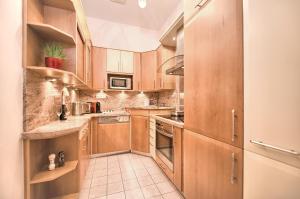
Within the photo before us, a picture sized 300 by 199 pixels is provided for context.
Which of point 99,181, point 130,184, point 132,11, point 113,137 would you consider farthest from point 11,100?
point 132,11

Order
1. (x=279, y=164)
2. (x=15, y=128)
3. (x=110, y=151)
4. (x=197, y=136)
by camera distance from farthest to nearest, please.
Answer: (x=110, y=151)
(x=197, y=136)
(x=15, y=128)
(x=279, y=164)

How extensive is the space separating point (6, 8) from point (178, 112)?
2280mm

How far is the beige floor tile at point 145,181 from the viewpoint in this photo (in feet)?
6.47

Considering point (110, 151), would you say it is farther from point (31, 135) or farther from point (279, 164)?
point (279, 164)

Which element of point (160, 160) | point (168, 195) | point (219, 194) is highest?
point (219, 194)

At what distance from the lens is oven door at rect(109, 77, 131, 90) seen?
341 cm

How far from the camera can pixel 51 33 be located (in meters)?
1.45

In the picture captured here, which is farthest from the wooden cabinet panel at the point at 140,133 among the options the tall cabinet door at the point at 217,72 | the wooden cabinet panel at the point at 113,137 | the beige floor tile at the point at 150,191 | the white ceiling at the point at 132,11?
the white ceiling at the point at 132,11

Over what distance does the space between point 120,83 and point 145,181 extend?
225 cm

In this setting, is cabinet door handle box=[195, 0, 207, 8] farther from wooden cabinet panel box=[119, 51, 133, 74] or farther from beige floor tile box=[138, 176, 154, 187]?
wooden cabinet panel box=[119, 51, 133, 74]

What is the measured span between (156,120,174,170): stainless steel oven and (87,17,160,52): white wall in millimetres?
2396

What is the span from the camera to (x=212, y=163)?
113cm

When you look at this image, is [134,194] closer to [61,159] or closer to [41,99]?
[61,159]

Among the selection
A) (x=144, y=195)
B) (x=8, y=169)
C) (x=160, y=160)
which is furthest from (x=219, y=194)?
(x=8, y=169)
